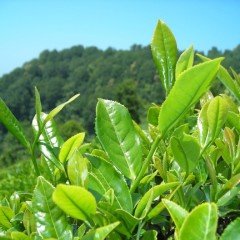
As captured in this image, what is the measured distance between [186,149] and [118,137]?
196mm

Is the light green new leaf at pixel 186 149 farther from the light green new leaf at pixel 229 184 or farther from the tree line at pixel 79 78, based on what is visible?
the tree line at pixel 79 78

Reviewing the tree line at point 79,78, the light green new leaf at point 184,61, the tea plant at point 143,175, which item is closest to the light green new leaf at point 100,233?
the tea plant at point 143,175

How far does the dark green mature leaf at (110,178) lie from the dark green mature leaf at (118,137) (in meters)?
0.02

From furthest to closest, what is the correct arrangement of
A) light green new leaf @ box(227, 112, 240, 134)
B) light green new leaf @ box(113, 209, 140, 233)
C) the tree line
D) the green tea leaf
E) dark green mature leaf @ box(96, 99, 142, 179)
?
the tree line < the green tea leaf < light green new leaf @ box(227, 112, 240, 134) < dark green mature leaf @ box(96, 99, 142, 179) < light green new leaf @ box(113, 209, 140, 233)

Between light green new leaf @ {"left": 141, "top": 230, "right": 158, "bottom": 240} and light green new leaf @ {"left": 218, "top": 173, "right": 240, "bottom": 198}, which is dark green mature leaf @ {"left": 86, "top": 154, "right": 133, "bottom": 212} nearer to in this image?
light green new leaf @ {"left": 141, "top": 230, "right": 158, "bottom": 240}

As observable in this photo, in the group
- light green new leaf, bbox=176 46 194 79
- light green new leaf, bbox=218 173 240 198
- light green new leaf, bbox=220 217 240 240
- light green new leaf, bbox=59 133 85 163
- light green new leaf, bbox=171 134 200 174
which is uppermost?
light green new leaf, bbox=176 46 194 79

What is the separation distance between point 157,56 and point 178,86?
32cm

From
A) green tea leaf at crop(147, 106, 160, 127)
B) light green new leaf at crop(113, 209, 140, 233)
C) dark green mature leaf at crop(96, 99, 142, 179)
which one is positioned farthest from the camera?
green tea leaf at crop(147, 106, 160, 127)

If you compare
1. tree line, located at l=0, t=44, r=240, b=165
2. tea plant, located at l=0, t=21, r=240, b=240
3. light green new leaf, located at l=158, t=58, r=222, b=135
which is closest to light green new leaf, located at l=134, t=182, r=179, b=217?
tea plant, located at l=0, t=21, r=240, b=240

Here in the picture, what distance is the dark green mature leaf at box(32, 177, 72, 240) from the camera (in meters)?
0.92

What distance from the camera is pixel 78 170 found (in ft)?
3.10

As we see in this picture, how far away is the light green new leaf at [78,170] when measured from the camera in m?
0.93

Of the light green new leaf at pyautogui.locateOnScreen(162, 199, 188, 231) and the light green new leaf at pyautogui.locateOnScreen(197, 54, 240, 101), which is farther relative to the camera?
the light green new leaf at pyautogui.locateOnScreen(197, 54, 240, 101)

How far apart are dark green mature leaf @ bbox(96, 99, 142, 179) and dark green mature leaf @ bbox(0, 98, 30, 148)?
0.18m
